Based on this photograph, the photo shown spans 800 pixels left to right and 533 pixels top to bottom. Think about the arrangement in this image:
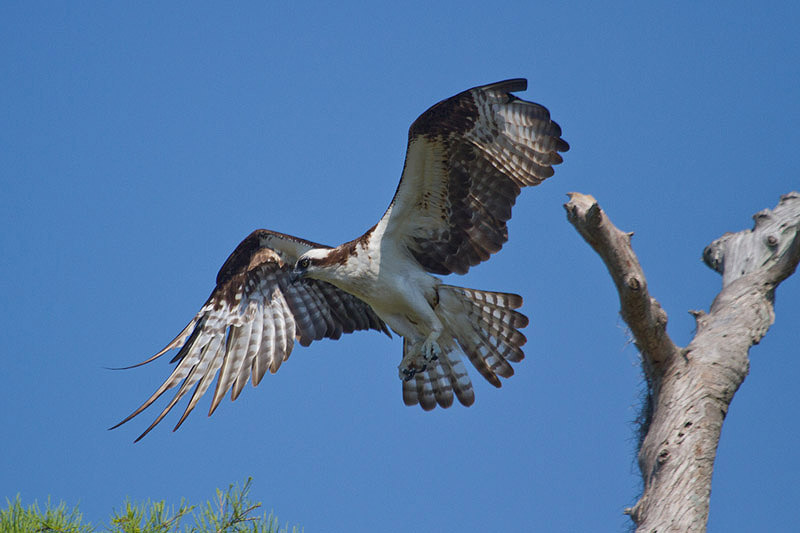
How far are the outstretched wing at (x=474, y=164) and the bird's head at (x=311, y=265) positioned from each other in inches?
23.9

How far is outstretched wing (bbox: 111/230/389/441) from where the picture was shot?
23.5ft

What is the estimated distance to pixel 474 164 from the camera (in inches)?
246

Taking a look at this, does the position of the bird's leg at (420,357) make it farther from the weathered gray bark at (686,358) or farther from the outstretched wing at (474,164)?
the weathered gray bark at (686,358)

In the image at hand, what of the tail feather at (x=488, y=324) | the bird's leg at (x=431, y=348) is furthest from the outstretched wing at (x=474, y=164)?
the bird's leg at (x=431, y=348)

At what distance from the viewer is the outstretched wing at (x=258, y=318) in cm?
718

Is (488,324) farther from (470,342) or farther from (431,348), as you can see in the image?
(431,348)

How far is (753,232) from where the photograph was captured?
599cm

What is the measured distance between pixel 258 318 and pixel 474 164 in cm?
255

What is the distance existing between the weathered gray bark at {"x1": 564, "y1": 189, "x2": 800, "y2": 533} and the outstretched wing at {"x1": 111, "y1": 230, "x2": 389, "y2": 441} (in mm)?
3011

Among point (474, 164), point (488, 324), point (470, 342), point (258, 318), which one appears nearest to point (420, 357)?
point (470, 342)

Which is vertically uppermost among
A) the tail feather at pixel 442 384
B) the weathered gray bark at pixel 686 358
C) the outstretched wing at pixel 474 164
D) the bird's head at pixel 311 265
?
the outstretched wing at pixel 474 164

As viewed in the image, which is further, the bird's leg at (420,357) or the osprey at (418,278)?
the bird's leg at (420,357)

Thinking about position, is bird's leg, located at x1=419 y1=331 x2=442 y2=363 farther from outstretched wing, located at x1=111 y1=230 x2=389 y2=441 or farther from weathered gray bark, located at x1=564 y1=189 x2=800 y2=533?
weathered gray bark, located at x1=564 y1=189 x2=800 y2=533

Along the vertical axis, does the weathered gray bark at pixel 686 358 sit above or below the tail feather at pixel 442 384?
below
